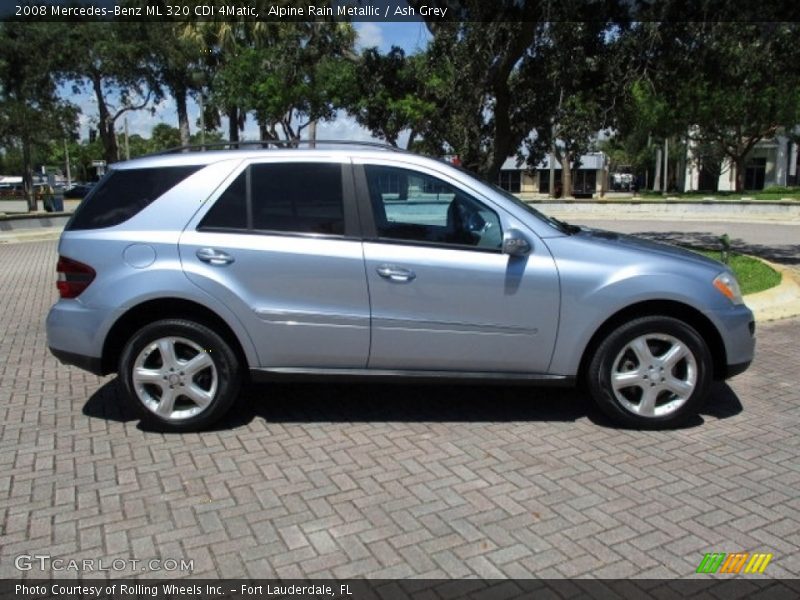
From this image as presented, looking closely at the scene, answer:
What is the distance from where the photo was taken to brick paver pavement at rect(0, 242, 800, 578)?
10.4 feet

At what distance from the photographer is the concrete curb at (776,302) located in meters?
7.88

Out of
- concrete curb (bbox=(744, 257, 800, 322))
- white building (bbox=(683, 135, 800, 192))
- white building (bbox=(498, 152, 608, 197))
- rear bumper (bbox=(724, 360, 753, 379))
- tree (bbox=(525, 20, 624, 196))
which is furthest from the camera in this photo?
white building (bbox=(498, 152, 608, 197))

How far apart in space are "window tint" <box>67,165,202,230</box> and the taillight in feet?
0.83

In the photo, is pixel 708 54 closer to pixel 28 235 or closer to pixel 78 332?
pixel 78 332

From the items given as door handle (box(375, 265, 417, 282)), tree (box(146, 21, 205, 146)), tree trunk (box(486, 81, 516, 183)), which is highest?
tree (box(146, 21, 205, 146))

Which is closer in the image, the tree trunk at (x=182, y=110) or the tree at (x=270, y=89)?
the tree at (x=270, y=89)

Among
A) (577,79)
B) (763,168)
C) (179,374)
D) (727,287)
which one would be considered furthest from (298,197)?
(763,168)

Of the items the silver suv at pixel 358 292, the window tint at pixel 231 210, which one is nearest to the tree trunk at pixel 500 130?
the silver suv at pixel 358 292

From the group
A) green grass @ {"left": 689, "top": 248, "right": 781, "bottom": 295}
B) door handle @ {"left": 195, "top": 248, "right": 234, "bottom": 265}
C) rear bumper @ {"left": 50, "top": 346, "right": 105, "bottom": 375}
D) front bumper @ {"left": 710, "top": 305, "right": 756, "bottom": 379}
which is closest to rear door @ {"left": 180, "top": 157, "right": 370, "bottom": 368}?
door handle @ {"left": 195, "top": 248, "right": 234, "bottom": 265}

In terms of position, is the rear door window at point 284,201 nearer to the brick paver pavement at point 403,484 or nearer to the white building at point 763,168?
the brick paver pavement at point 403,484

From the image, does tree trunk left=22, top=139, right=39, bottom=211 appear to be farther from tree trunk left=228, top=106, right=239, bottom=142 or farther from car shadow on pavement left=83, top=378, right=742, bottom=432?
car shadow on pavement left=83, top=378, right=742, bottom=432

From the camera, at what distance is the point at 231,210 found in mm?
4465

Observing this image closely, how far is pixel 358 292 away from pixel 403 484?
3.90 ft

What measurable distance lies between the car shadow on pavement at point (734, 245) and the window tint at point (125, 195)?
8904mm
